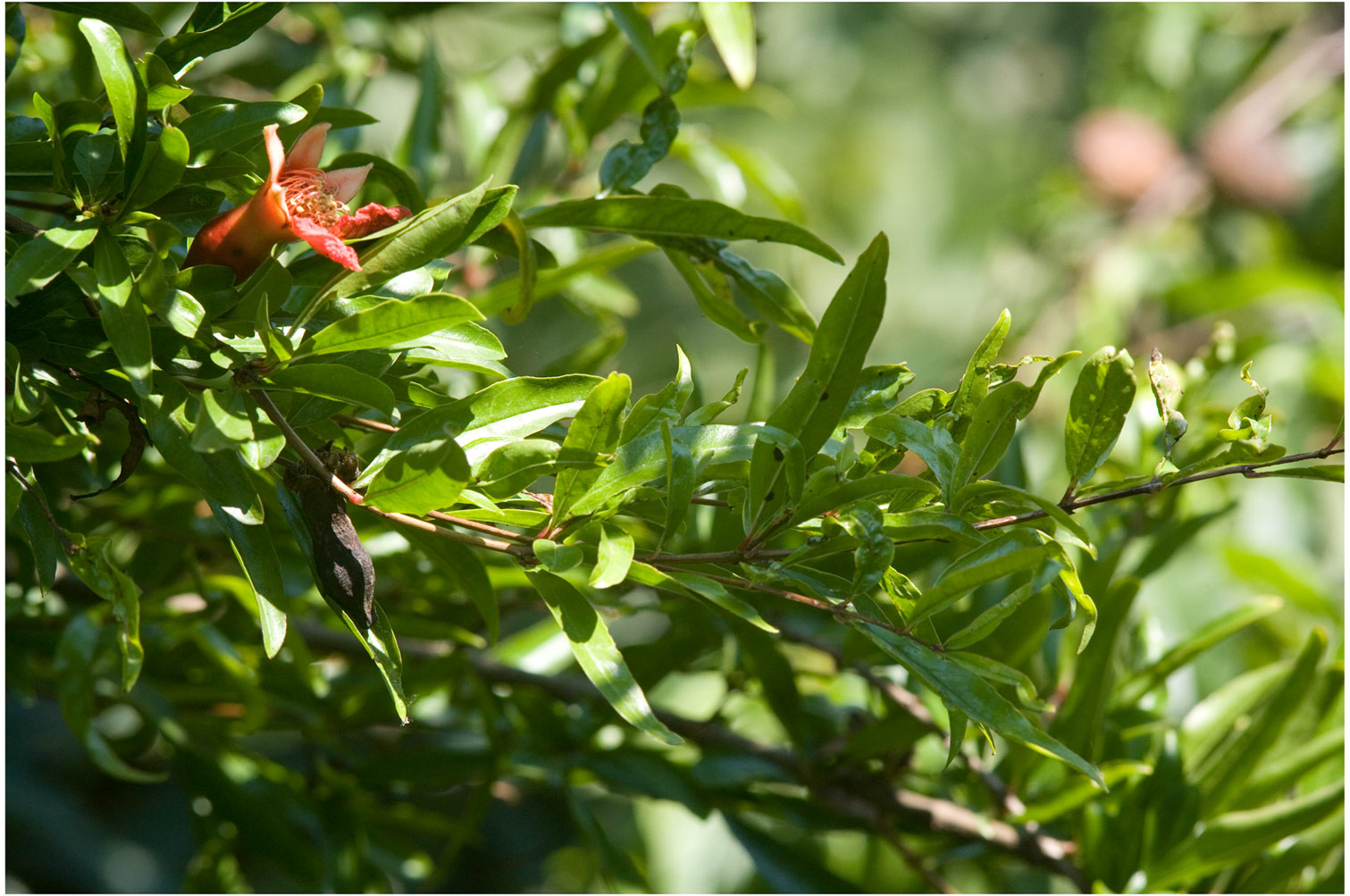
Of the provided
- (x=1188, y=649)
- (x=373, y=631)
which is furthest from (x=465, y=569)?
(x=1188, y=649)

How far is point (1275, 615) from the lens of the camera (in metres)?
1.27

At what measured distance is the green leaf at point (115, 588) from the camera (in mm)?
362

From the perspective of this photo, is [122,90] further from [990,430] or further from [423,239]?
[990,430]

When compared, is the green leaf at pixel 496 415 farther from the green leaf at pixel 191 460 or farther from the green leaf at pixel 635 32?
the green leaf at pixel 635 32

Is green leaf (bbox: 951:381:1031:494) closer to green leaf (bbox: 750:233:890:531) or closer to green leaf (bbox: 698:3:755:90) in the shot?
green leaf (bbox: 750:233:890:531)

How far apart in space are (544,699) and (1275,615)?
98 centimetres

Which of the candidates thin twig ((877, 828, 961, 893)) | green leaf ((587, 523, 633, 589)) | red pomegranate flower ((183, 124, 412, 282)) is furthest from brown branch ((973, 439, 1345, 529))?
thin twig ((877, 828, 961, 893))

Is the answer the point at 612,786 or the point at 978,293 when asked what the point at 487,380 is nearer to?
the point at 612,786

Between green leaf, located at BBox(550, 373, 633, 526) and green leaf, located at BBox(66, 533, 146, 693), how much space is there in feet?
0.47

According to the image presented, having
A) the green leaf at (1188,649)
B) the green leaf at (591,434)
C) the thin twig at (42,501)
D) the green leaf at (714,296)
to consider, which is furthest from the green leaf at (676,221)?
the green leaf at (1188,649)

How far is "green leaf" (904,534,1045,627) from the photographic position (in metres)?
0.33

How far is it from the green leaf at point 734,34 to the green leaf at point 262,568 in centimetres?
29

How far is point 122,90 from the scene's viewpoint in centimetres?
34

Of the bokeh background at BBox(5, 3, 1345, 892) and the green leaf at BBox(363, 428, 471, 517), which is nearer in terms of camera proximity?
the green leaf at BBox(363, 428, 471, 517)
